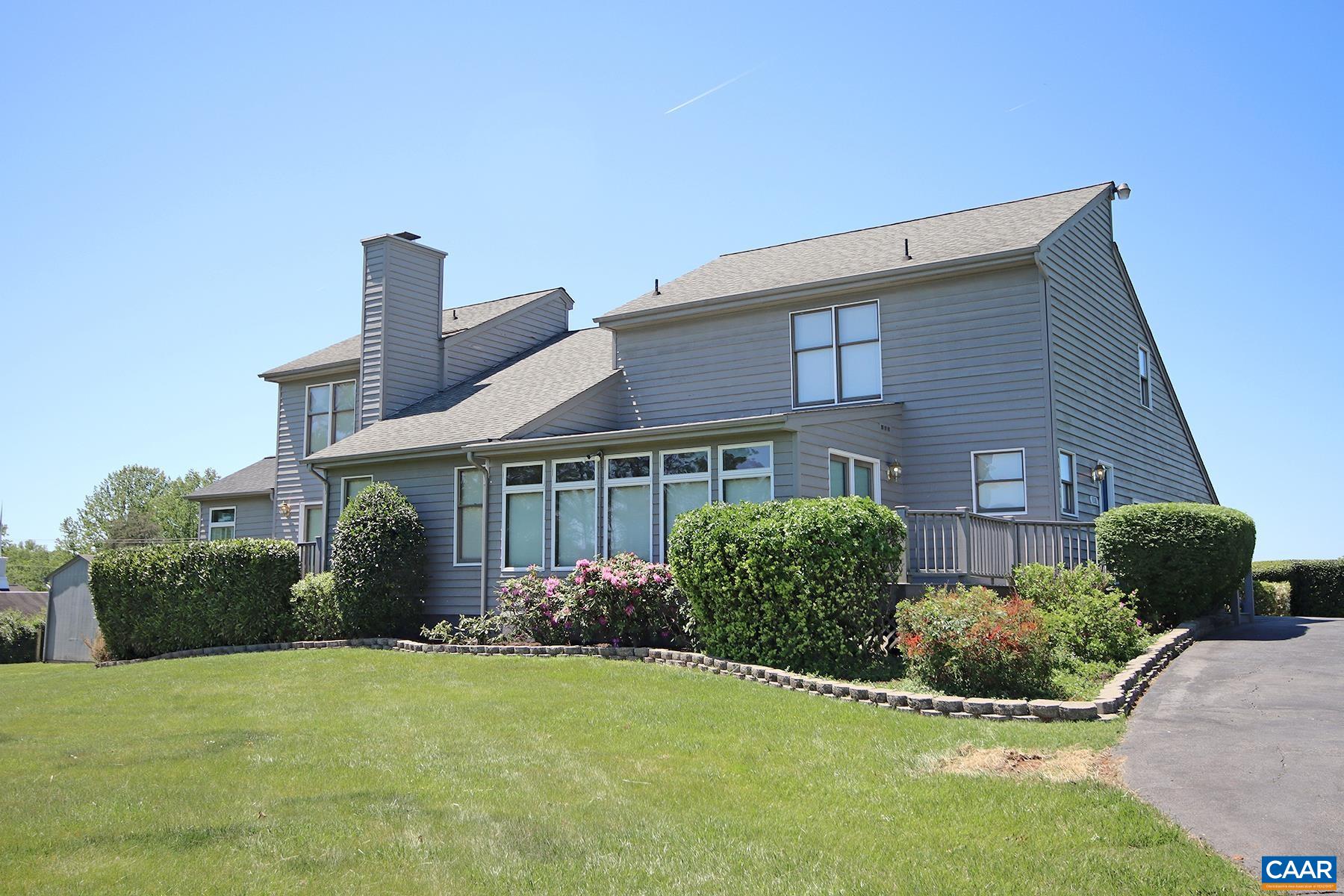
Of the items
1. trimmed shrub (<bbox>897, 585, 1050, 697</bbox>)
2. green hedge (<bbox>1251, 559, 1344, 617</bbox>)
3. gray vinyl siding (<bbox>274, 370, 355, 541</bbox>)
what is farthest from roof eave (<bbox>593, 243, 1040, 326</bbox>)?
green hedge (<bbox>1251, 559, 1344, 617</bbox>)

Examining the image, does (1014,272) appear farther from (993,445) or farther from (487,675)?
(487,675)

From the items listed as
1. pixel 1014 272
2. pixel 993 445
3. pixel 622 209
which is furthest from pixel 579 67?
pixel 993 445

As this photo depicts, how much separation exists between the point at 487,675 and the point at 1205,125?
12.8 meters

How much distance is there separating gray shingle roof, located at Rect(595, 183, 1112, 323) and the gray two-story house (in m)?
0.08

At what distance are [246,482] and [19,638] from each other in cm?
1050

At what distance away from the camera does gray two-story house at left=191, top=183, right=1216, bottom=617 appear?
15211 millimetres

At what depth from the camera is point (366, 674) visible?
13.0 meters

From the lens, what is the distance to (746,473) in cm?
1448

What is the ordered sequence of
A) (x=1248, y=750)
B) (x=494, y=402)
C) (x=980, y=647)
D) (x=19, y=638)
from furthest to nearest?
(x=19, y=638) < (x=494, y=402) < (x=980, y=647) < (x=1248, y=750)

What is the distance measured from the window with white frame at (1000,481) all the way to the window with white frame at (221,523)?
20097mm

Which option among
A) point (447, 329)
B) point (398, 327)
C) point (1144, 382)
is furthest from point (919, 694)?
point (447, 329)

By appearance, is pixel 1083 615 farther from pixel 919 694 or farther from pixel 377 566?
pixel 377 566

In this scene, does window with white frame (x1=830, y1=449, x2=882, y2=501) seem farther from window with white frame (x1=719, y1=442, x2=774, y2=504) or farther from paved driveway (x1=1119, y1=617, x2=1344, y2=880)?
paved driveway (x1=1119, y1=617, x2=1344, y2=880)

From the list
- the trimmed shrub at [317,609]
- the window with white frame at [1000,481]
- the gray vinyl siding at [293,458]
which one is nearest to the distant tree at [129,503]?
the gray vinyl siding at [293,458]
